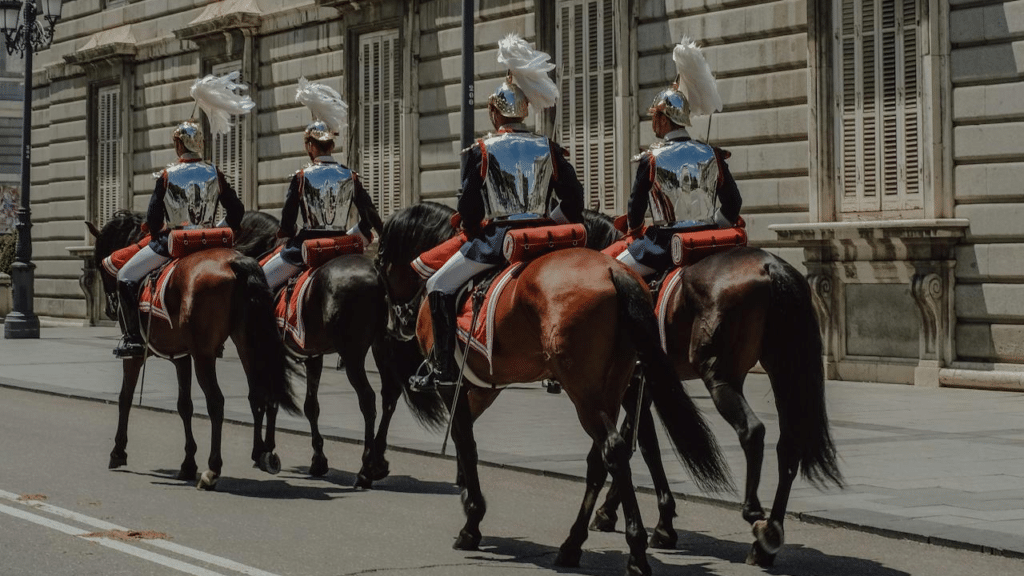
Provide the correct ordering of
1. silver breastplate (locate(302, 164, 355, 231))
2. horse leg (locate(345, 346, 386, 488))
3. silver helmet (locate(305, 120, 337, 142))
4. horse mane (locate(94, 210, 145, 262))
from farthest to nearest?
horse mane (locate(94, 210, 145, 262)) → silver helmet (locate(305, 120, 337, 142)) → silver breastplate (locate(302, 164, 355, 231)) → horse leg (locate(345, 346, 386, 488))

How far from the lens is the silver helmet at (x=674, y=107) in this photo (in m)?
8.58

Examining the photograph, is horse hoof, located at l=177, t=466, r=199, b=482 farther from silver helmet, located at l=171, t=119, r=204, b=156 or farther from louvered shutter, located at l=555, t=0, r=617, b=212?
louvered shutter, located at l=555, t=0, r=617, b=212

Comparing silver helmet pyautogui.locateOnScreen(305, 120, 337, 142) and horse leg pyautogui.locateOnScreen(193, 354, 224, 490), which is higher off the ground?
silver helmet pyautogui.locateOnScreen(305, 120, 337, 142)

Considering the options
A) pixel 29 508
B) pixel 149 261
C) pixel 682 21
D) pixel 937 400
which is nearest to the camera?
pixel 29 508

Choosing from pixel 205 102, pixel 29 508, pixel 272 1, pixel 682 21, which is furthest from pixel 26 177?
pixel 29 508

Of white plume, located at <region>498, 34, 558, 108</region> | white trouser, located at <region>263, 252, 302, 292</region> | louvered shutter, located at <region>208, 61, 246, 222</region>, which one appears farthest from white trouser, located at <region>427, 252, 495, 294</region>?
louvered shutter, located at <region>208, 61, 246, 222</region>

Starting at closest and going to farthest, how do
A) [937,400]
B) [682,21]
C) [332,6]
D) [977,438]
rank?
[977,438] → [937,400] → [682,21] → [332,6]

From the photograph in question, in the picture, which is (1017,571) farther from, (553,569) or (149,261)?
(149,261)

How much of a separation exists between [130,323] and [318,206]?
1.56 metres

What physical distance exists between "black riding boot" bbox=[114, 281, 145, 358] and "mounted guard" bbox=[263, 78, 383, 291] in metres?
0.95

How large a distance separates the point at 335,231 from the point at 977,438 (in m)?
5.06

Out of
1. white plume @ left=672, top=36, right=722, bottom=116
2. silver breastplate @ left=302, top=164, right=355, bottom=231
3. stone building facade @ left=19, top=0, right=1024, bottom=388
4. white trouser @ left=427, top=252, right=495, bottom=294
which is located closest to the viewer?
white trouser @ left=427, top=252, right=495, bottom=294

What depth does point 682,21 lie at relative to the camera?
19.5m

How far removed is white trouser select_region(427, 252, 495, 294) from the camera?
8.02m
